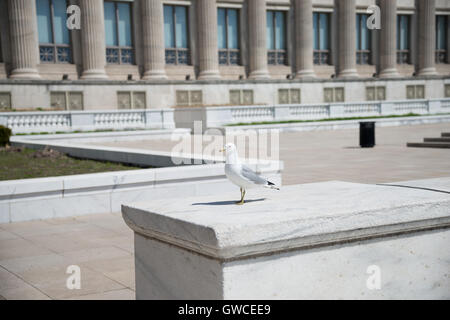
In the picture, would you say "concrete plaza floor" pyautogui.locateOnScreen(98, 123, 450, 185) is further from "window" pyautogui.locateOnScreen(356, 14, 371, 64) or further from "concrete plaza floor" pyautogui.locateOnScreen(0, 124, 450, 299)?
"window" pyautogui.locateOnScreen(356, 14, 371, 64)

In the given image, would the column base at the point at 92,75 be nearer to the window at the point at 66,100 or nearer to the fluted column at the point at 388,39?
the window at the point at 66,100

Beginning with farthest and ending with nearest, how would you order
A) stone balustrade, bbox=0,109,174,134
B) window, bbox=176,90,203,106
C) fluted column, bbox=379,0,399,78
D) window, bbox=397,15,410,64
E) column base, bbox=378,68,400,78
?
window, bbox=397,15,410,64 → column base, bbox=378,68,400,78 → fluted column, bbox=379,0,399,78 → window, bbox=176,90,203,106 → stone balustrade, bbox=0,109,174,134

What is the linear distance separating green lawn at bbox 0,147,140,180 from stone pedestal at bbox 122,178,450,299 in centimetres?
820

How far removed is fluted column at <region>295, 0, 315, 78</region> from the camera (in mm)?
45312

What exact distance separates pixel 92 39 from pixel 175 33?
8073 mm

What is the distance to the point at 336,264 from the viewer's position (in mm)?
3715

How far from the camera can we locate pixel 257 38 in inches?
1711

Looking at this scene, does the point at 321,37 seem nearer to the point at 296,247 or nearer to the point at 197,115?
the point at 197,115

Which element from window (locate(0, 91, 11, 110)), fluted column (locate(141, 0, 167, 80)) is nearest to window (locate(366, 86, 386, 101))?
fluted column (locate(141, 0, 167, 80))

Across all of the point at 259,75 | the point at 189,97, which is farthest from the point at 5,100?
the point at 259,75

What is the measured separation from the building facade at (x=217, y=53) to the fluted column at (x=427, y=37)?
9 centimetres

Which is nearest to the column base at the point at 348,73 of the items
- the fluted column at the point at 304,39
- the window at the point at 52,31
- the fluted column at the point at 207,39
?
the fluted column at the point at 304,39

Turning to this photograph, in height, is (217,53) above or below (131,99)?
above
